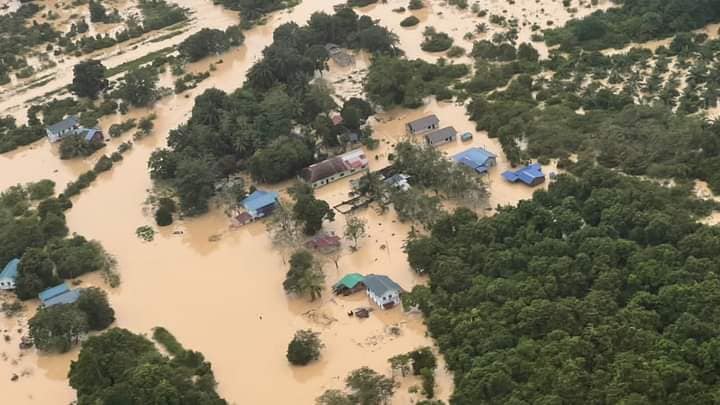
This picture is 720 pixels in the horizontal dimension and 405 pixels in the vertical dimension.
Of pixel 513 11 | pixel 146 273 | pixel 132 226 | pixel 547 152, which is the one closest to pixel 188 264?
pixel 146 273

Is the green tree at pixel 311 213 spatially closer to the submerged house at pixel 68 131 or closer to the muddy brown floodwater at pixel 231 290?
the muddy brown floodwater at pixel 231 290

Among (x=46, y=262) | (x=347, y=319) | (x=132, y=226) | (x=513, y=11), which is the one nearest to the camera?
(x=347, y=319)

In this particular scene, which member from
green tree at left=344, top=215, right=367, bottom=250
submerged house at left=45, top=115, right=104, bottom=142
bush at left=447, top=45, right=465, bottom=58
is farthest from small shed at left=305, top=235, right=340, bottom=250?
bush at left=447, top=45, right=465, bottom=58

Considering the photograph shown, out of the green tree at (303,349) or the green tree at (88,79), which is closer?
the green tree at (303,349)

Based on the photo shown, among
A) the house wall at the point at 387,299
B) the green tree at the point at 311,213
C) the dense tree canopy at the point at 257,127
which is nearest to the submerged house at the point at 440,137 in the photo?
the dense tree canopy at the point at 257,127

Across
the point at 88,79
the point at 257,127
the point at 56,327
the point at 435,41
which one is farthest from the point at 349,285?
the point at 88,79

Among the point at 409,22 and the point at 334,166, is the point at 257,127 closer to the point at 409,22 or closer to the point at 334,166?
the point at 334,166

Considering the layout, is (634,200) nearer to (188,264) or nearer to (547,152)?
(547,152)
